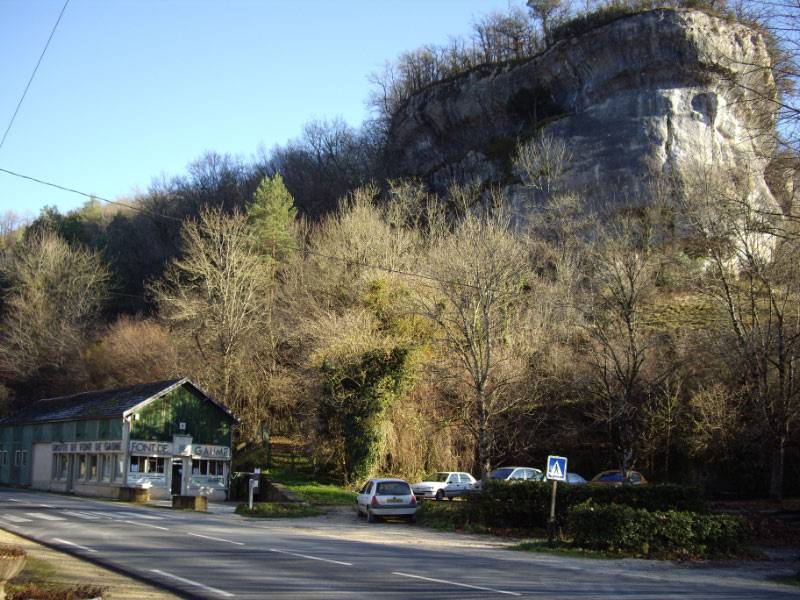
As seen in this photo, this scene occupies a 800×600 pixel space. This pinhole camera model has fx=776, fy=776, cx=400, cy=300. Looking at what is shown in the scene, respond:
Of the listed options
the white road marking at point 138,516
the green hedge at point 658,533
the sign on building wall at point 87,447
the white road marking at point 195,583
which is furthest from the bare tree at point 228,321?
the white road marking at point 195,583

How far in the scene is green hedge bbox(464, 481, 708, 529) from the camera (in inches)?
800

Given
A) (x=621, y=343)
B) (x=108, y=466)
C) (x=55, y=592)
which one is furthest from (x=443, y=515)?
(x=108, y=466)

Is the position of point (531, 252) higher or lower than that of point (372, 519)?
higher

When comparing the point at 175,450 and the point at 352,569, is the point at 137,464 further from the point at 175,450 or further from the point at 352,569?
the point at 352,569

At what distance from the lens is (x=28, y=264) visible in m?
60.0

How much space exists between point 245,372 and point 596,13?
42.2 m

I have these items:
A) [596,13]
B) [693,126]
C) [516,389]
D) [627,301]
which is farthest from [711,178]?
[596,13]

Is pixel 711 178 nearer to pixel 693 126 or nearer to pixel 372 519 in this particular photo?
pixel 372 519

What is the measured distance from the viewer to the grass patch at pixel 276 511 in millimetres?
28078

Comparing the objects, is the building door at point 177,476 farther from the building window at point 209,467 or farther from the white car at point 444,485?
the white car at point 444,485

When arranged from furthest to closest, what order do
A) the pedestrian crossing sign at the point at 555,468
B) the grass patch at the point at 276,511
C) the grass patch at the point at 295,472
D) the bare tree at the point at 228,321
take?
the bare tree at the point at 228,321 → the grass patch at the point at 295,472 → the grass patch at the point at 276,511 → the pedestrian crossing sign at the point at 555,468

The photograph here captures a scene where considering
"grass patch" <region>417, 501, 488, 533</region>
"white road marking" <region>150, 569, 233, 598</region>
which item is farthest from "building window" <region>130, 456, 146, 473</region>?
"white road marking" <region>150, 569, 233, 598</region>

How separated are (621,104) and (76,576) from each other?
58032 millimetres

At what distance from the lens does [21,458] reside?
4891 cm
